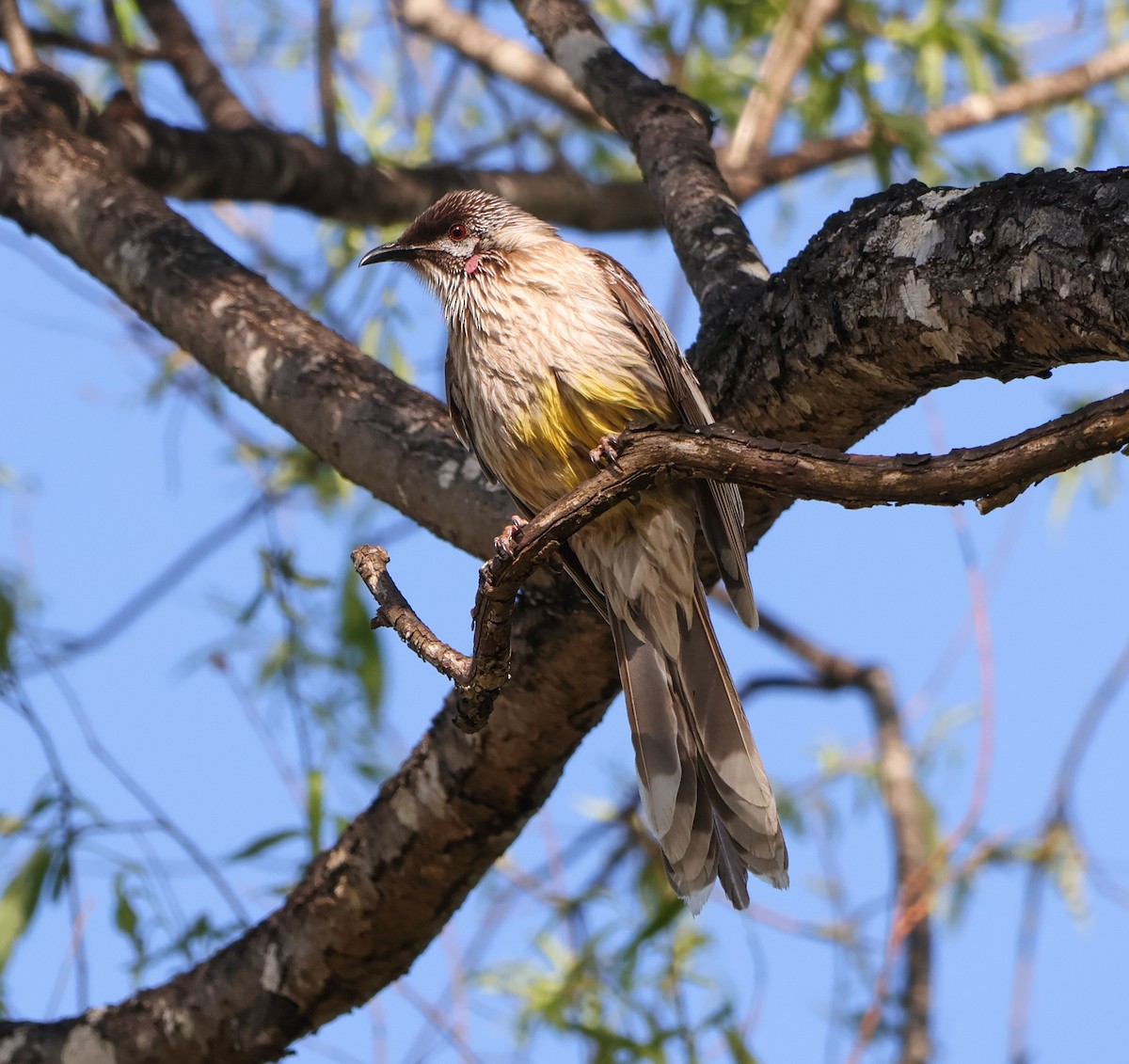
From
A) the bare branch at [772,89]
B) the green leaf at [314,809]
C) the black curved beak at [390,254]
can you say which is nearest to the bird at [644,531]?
the black curved beak at [390,254]

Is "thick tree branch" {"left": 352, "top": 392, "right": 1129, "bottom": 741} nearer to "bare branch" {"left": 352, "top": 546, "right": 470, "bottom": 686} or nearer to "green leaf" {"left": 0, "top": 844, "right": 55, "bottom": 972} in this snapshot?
"bare branch" {"left": 352, "top": 546, "right": 470, "bottom": 686}

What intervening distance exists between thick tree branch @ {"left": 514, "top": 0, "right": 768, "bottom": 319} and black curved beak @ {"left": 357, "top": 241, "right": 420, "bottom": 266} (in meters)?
0.73

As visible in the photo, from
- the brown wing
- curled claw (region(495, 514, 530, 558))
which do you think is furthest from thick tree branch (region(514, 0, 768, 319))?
curled claw (region(495, 514, 530, 558))

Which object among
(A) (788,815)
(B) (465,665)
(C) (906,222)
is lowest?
(B) (465,665)

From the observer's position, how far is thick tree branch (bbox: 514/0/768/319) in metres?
3.33

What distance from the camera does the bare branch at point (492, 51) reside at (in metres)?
6.79

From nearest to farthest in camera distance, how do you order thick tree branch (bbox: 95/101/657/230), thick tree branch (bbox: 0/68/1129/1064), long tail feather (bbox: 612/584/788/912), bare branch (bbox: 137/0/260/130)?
thick tree branch (bbox: 0/68/1129/1064), long tail feather (bbox: 612/584/788/912), thick tree branch (bbox: 95/101/657/230), bare branch (bbox: 137/0/260/130)

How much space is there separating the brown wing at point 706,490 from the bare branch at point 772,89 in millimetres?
2759

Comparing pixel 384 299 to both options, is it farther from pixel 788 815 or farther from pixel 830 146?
pixel 788 815

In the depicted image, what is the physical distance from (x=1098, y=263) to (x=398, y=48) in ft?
16.5

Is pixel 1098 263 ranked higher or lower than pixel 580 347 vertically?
lower

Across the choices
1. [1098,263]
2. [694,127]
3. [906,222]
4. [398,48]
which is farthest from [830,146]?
[1098,263]

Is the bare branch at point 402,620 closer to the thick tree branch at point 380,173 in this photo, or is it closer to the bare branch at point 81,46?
the thick tree branch at point 380,173

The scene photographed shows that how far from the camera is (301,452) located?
5887 millimetres
